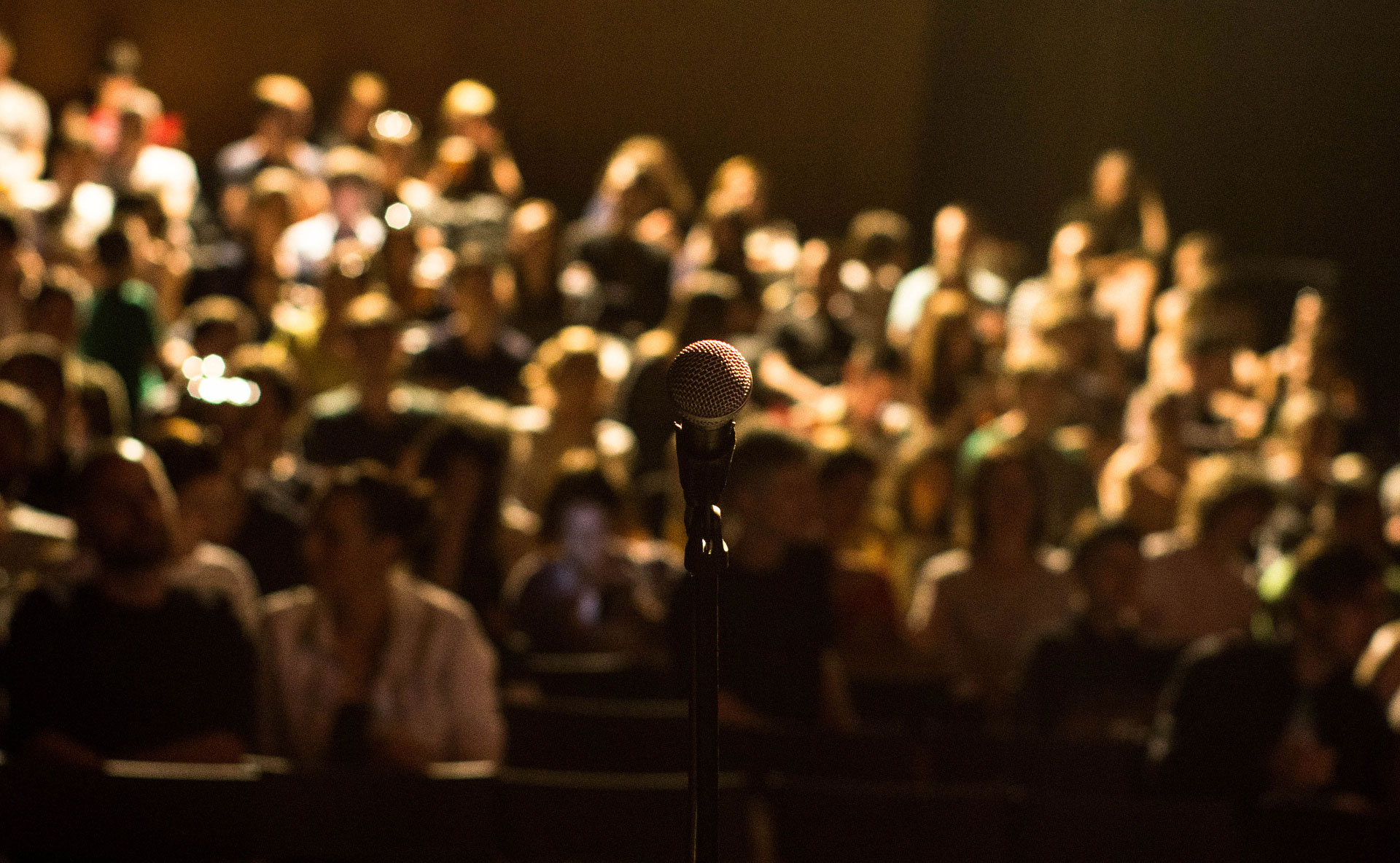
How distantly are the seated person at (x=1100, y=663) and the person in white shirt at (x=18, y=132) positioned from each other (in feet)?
19.1

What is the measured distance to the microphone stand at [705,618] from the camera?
2.02m

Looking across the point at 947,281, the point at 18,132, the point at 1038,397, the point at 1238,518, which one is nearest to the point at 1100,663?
the point at 1238,518

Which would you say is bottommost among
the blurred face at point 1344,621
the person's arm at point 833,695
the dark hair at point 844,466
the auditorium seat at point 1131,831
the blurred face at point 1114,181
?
the auditorium seat at point 1131,831

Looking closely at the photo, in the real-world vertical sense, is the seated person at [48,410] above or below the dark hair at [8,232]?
below

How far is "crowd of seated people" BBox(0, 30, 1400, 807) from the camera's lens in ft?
12.5

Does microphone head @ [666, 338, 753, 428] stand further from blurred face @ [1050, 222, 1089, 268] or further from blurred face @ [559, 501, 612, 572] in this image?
blurred face @ [1050, 222, 1089, 268]

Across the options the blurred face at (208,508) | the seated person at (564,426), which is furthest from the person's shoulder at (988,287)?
the blurred face at (208,508)

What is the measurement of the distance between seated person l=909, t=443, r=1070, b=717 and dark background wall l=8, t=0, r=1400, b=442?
5606 mm

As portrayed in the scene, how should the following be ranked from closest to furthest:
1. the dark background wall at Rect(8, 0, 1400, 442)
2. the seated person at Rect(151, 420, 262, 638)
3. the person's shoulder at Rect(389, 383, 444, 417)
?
the seated person at Rect(151, 420, 262, 638) → the person's shoulder at Rect(389, 383, 444, 417) → the dark background wall at Rect(8, 0, 1400, 442)

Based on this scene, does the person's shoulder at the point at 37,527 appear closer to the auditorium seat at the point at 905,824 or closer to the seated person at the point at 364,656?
the seated person at the point at 364,656

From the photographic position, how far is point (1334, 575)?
158 inches

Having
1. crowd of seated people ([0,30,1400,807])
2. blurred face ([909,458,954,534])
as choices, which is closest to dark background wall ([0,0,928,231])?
crowd of seated people ([0,30,1400,807])

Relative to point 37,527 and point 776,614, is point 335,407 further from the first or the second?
point 776,614

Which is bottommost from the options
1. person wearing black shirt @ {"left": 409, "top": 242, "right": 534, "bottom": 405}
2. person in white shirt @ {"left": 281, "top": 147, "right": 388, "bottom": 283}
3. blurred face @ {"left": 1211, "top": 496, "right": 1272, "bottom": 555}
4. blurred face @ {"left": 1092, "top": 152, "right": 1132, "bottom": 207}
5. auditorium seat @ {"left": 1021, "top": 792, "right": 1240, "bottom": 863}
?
auditorium seat @ {"left": 1021, "top": 792, "right": 1240, "bottom": 863}
